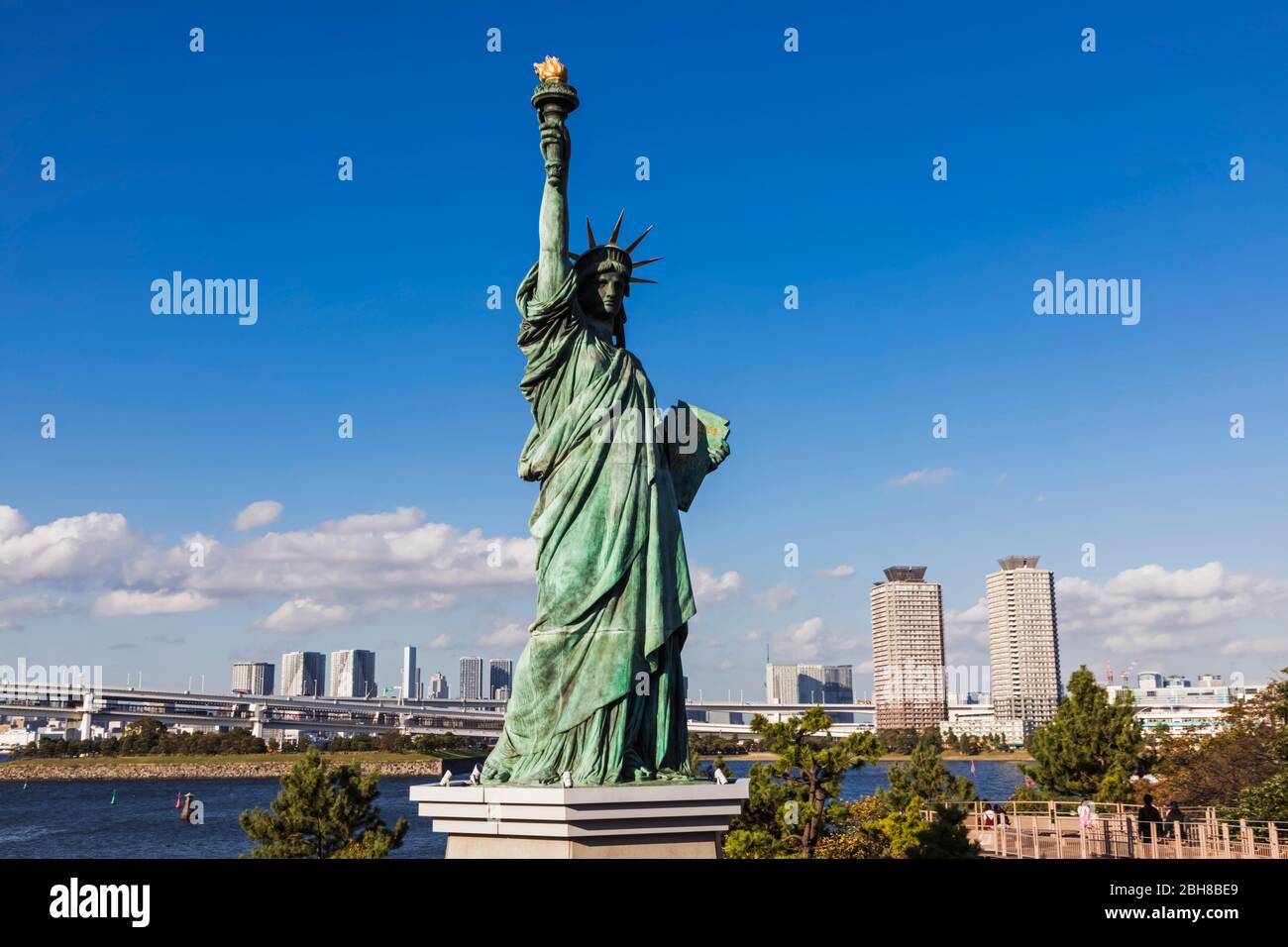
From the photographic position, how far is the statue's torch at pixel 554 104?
1106 centimetres

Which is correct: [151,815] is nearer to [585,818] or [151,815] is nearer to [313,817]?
[313,817]

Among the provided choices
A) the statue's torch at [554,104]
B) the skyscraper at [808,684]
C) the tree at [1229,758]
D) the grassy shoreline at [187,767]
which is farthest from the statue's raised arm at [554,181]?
the skyscraper at [808,684]

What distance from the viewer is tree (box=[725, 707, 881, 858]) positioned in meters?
22.2

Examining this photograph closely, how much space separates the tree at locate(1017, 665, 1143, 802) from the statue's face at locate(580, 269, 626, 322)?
27020 millimetres

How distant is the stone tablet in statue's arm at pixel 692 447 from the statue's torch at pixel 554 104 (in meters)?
2.70

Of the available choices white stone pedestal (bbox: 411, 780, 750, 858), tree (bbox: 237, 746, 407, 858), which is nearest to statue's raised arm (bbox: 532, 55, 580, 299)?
white stone pedestal (bbox: 411, 780, 750, 858)

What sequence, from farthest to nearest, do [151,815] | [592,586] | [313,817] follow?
[151,815]
[313,817]
[592,586]

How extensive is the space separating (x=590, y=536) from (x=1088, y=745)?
2744cm

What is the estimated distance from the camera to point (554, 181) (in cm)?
1105

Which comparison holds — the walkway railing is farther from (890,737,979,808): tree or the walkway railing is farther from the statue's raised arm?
the statue's raised arm

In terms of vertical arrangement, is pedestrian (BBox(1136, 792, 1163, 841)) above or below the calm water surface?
above

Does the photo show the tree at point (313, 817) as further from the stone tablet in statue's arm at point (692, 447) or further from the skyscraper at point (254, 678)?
the skyscraper at point (254, 678)

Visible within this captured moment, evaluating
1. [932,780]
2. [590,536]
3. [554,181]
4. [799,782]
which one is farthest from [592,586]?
[932,780]
